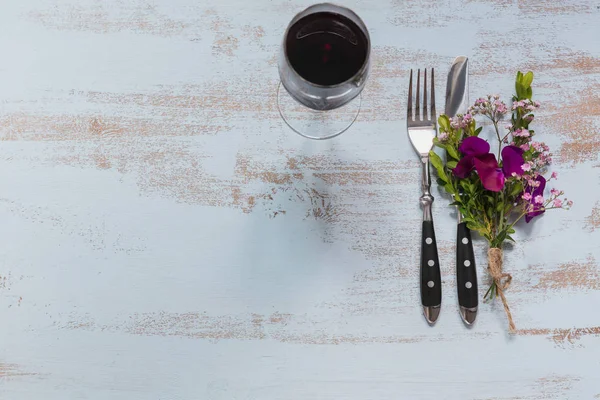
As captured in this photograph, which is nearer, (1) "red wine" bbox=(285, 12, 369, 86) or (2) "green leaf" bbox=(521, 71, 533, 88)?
(1) "red wine" bbox=(285, 12, 369, 86)

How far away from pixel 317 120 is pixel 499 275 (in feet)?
1.20

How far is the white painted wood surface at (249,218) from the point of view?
0.84 m

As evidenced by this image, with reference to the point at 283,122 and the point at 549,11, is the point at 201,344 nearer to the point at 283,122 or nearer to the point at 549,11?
the point at 283,122

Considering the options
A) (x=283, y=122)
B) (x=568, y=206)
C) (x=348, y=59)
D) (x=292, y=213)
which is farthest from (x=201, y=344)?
(x=568, y=206)

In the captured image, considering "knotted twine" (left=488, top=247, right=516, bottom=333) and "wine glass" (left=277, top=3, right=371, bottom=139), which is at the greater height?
"wine glass" (left=277, top=3, right=371, bottom=139)

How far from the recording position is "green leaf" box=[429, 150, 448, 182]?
84 cm

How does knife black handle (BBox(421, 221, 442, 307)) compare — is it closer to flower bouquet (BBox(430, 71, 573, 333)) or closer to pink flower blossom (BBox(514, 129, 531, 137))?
flower bouquet (BBox(430, 71, 573, 333))

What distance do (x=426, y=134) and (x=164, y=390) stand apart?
560 millimetres

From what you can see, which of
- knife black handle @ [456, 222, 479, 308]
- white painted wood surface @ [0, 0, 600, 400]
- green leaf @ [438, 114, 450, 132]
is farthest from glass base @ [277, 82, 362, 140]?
knife black handle @ [456, 222, 479, 308]

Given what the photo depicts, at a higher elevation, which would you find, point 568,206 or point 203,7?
point 203,7

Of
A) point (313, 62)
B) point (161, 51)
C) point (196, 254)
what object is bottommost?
point (196, 254)

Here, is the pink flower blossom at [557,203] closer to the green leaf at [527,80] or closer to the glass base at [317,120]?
the green leaf at [527,80]

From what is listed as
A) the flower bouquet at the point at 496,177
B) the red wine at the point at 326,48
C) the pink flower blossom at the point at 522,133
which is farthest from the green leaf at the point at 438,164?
the red wine at the point at 326,48

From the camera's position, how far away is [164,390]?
0.84 metres
